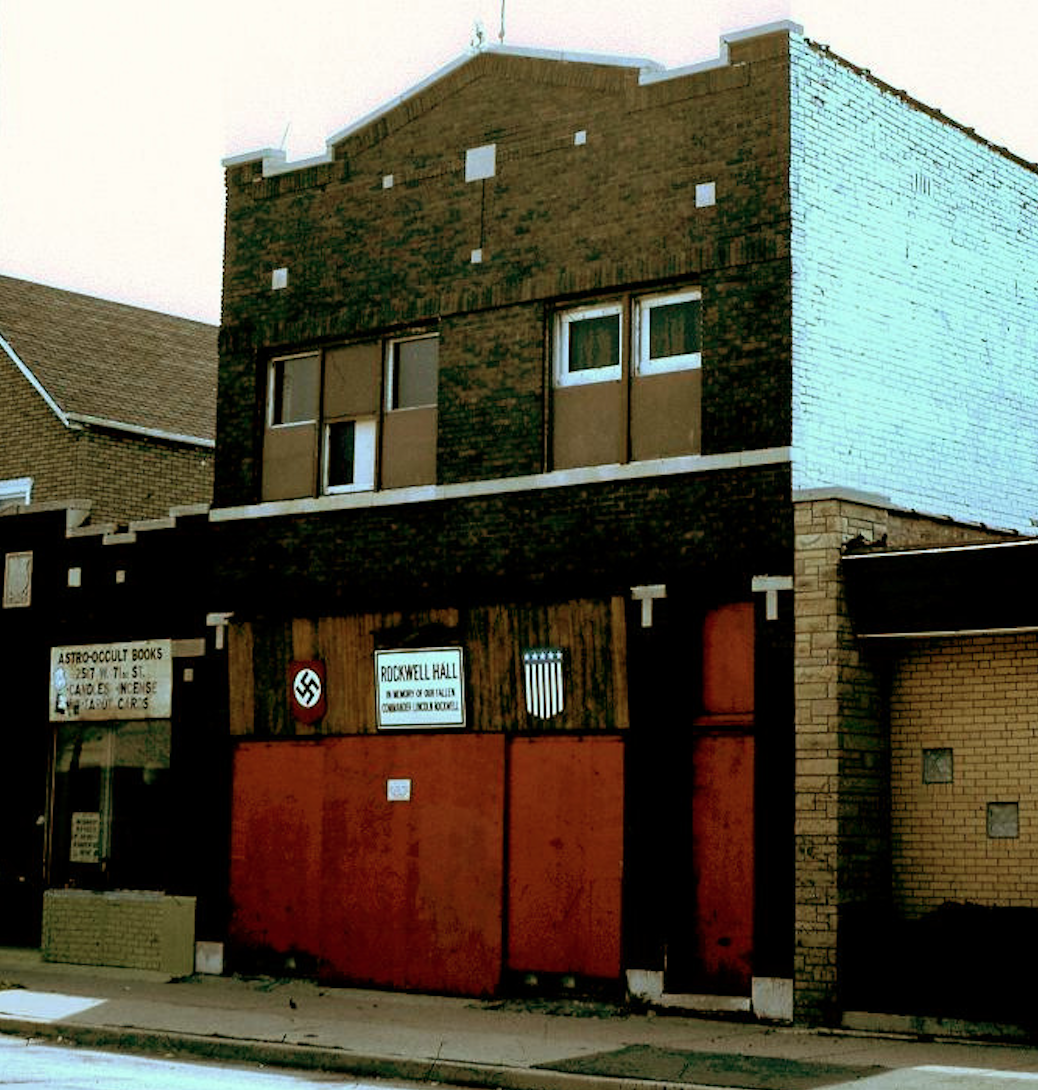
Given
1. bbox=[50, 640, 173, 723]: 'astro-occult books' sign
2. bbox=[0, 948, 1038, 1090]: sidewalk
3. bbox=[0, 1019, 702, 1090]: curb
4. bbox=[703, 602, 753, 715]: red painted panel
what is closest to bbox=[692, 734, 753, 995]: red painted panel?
bbox=[703, 602, 753, 715]: red painted panel

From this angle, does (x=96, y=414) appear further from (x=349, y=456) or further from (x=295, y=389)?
(x=349, y=456)

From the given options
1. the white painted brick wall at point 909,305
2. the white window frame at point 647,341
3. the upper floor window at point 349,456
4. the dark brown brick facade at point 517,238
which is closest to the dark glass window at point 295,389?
the dark brown brick facade at point 517,238

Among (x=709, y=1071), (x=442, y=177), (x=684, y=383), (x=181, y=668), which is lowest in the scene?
(x=709, y=1071)

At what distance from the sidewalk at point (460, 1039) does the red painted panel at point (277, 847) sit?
0.65 metres

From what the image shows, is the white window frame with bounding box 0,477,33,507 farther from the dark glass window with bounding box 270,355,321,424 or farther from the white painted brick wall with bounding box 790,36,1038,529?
the white painted brick wall with bounding box 790,36,1038,529

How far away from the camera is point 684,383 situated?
55.9ft

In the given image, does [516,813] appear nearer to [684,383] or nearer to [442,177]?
[684,383]

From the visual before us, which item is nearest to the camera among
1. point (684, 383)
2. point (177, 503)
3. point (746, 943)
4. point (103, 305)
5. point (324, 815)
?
point (746, 943)

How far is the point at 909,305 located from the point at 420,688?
19.8ft

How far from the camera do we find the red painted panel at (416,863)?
17.5 meters

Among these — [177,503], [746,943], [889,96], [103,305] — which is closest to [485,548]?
[746,943]

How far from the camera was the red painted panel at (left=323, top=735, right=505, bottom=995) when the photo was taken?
17.5m

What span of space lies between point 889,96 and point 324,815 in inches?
356

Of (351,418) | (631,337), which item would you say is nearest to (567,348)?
(631,337)
